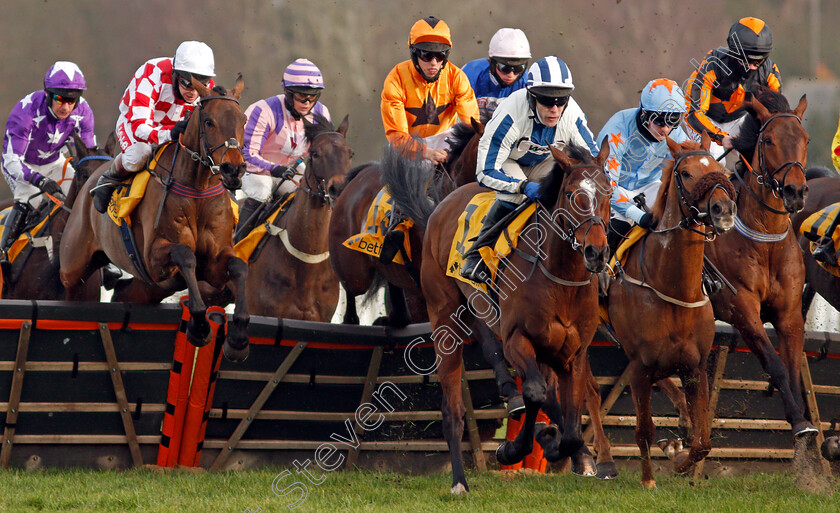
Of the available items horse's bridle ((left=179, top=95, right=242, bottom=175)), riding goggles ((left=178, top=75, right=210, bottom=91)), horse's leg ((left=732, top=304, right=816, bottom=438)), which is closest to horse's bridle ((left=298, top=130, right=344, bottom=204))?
riding goggles ((left=178, top=75, right=210, bottom=91))

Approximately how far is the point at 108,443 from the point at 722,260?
4.00 m

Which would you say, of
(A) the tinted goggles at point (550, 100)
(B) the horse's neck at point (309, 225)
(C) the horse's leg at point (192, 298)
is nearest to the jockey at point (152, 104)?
(C) the horse's leg at point (192, 298)

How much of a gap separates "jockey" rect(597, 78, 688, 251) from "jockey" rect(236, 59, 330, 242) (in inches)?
102

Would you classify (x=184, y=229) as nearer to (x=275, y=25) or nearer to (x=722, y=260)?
(x=722, y=260)

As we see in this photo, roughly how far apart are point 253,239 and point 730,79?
385 centimetres

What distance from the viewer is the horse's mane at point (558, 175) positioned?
5684mm

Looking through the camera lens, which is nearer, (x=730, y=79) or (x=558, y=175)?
(x=558, y=175)

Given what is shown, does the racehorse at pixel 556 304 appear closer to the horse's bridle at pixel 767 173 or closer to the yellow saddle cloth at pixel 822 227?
the horse's bridle at pixel 767 173

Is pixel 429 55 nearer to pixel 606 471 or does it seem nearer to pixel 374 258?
pixel 374 258

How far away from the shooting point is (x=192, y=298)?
6.93 meters

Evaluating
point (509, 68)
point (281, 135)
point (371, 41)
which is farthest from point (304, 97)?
point (371, 41)

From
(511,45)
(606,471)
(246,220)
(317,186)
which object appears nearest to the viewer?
(606,471)

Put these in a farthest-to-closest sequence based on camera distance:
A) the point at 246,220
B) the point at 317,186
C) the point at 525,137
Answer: the point at 246,220 → the point at 317,186 → the point at 525,137

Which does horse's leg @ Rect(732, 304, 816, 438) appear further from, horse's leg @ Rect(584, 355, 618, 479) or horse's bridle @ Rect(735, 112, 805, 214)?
horse's leg @ Rect(584, 355, 618, 479)
